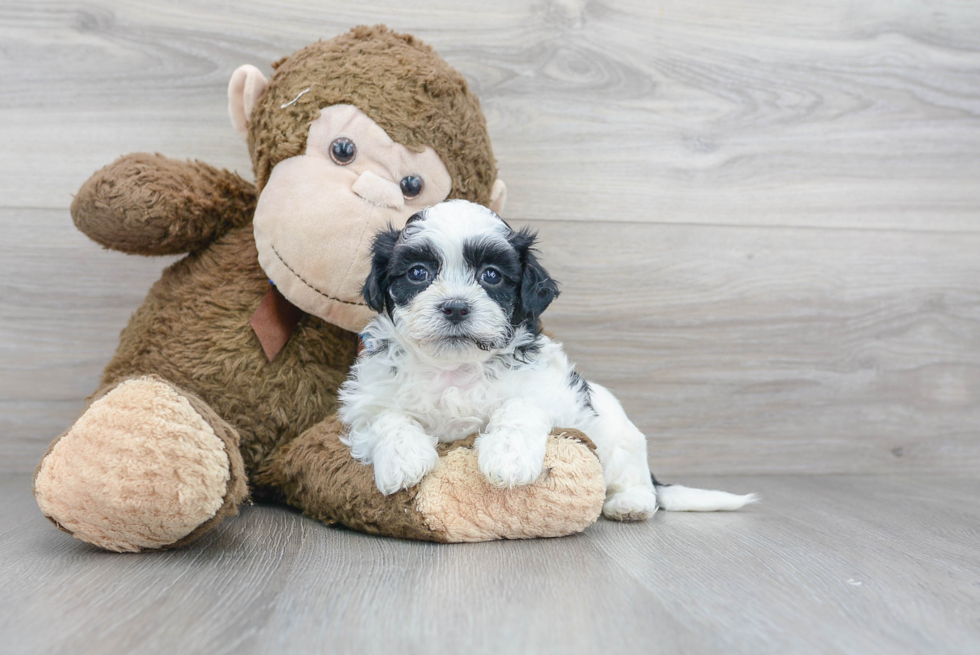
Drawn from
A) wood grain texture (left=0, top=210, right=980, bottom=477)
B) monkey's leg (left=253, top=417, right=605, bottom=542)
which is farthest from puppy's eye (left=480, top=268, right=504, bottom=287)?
wood grain texture (left=0, top=210, right=980, bottom=477)

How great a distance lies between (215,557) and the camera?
1150 mm

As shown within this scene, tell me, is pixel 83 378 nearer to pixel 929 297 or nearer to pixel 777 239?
pixel 777 239

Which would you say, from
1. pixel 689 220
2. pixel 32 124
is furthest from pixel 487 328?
pixel 32 124

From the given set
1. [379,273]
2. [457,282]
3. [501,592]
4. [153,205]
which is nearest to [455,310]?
[457,282]

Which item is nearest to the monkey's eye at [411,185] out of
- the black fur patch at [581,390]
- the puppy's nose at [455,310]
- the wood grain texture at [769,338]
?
the puppy's nose at [455,310]

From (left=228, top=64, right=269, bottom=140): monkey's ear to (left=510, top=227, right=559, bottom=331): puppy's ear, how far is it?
647 millimetres

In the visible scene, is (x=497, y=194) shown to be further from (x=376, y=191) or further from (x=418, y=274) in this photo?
(x=418, y=274)

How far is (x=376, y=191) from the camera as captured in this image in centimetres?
141

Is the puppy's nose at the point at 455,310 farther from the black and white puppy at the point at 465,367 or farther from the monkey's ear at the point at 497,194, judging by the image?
the monkey's ear at the point at 497,194

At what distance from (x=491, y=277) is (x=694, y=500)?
720mm

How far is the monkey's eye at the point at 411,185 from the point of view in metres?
1.46

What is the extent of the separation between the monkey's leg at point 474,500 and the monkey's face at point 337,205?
0.34 meters

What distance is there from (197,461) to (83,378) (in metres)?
0.97

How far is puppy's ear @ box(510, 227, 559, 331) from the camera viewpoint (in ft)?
4.21
